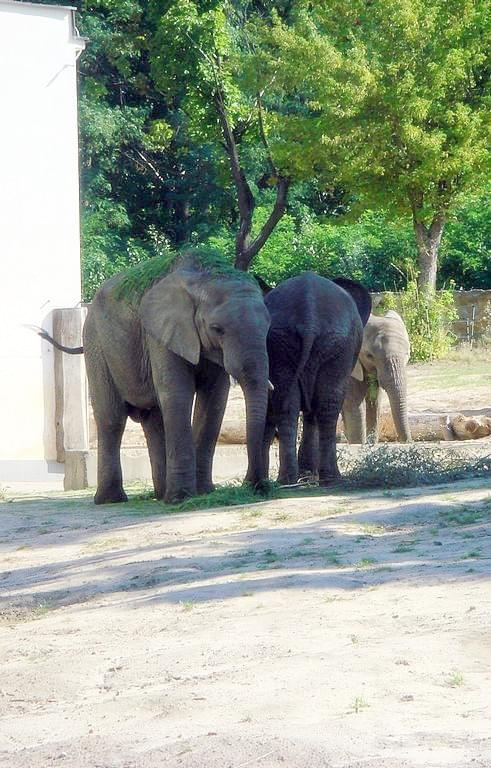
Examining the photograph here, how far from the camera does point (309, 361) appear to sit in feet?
40.9

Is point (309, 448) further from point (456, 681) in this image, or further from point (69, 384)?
point (456, 681)

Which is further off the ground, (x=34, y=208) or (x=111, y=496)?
(x=34, y=208)

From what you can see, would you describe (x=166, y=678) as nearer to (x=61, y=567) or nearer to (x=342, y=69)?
(x=61, y=567)

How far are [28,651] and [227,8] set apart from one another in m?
36.2

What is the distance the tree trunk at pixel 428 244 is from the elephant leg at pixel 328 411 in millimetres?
20965

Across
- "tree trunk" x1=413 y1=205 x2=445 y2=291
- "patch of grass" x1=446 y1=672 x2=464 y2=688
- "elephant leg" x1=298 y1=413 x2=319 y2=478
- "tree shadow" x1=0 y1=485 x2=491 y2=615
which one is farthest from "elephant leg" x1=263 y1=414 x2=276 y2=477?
"tree trunk" x1=413 y1=205 x2=445 y2=291

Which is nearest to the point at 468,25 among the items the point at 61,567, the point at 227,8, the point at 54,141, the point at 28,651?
the point at 227,8

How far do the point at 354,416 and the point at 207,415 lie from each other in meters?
5.59

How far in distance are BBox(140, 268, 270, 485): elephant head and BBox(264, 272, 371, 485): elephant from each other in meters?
0.73

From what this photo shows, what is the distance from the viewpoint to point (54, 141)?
59.6 feet

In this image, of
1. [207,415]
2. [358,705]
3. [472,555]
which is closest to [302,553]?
[472,555]

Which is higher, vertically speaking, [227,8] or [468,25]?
[227,8]

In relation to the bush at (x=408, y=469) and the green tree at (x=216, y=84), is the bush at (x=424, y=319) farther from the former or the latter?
the bush at (x=408, y=469)

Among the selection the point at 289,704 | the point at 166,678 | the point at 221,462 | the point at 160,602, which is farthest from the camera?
the point at 221,462
